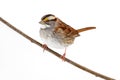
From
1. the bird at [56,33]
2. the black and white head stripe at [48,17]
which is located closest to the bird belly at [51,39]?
the bird at [56,33]

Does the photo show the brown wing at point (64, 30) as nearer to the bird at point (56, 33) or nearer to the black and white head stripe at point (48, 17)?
the bird at point (56, 33)

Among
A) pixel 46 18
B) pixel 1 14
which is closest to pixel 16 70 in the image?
pixel 1 14

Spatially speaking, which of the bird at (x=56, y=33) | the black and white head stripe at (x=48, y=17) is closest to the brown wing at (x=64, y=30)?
the bird at (x=56, y=33)

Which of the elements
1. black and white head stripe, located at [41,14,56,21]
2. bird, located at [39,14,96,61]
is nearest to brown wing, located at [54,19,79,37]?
bird, located at [39,14,96,61]

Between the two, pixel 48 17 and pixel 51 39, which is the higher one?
pixel 48 17

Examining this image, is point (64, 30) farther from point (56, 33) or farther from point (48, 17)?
point (48, 17)

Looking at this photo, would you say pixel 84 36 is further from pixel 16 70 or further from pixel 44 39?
pixel 44 39

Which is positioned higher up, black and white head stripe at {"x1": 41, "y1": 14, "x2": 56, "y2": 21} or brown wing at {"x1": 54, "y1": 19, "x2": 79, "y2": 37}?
black and white head stripe at {"x1": 41, "y1": 14, "x2": 56, "y2": 21}

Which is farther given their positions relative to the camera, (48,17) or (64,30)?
(64,30)

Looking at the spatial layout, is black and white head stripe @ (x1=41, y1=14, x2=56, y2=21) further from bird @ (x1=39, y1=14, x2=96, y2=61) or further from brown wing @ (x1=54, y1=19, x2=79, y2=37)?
brown wing @ (x1=54, y1=19, x2=79, y2=37)

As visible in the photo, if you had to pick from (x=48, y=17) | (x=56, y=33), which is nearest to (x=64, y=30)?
(x=56, y=33)

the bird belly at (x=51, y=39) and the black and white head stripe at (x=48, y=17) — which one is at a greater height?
the black and white head stripe at (x=48, y=17)

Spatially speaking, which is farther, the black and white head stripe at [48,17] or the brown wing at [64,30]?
the brown wing at [64,30]

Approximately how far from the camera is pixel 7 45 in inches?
145
